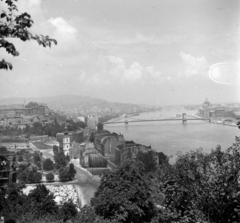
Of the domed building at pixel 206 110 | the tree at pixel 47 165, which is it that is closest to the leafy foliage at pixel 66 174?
the tree at pixel 47 165

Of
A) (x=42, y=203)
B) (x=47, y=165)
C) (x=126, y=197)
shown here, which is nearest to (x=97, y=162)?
(x=47, y=165)

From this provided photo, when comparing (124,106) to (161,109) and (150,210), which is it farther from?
(150,210)

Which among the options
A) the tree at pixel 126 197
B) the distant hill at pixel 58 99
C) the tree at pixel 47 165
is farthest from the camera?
the distant hill at pixel 58 99

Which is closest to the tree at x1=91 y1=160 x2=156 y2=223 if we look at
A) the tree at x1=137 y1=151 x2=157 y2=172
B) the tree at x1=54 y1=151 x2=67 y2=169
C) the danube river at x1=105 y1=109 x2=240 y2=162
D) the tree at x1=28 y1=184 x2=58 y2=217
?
the tree at x1=28 y1=184 x2=58 y2=217

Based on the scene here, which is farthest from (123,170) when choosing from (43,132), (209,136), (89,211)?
(43,132)

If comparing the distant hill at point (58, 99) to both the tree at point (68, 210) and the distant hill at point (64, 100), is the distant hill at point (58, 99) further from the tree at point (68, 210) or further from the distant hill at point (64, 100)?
the tree at point (68, 210)

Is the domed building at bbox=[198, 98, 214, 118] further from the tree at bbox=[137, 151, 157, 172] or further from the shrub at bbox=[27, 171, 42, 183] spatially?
the shrub at bbox=[27, 171, 42, 183]

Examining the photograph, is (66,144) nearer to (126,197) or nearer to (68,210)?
(68,210)
